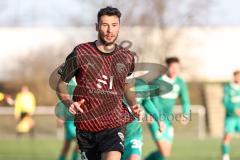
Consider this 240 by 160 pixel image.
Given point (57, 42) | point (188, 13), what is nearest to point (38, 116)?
point (188, 13)

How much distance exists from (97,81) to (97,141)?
0.62 m

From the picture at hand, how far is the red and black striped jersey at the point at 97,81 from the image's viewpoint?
26.0 ft

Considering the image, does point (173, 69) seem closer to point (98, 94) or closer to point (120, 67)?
point (120, 67)

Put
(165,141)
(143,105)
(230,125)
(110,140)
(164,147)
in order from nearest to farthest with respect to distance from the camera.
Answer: (110,140)
(143,105)
(164,147)
(165,141)
(230,125)

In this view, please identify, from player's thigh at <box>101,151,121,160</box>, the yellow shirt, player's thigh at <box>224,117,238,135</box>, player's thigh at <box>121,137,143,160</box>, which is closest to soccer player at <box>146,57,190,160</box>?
player's thigh at <box>121,137,143,160</box>

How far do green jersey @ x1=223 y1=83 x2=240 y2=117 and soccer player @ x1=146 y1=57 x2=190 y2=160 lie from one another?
3883 millimetres

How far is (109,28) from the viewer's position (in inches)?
301

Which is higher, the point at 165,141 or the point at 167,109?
the point at 167,109

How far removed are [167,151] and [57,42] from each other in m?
33.1

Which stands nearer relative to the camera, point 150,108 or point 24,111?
point 150,108

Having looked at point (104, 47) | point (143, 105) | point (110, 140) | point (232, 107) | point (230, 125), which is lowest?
point (230, 125)

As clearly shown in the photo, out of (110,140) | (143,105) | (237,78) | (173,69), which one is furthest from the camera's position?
(237,78)

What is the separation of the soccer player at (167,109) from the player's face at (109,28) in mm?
4847

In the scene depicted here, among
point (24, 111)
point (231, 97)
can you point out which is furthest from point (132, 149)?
point (24, 111)
